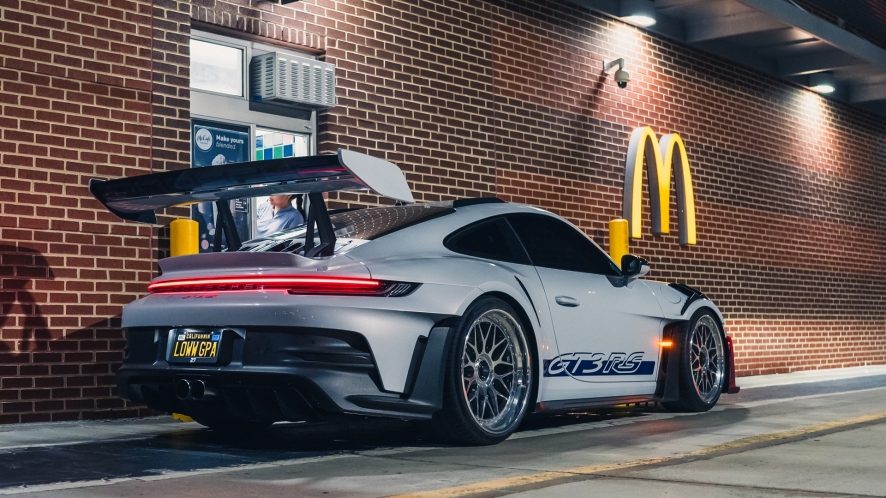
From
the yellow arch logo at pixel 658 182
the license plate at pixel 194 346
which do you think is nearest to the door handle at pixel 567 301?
the license plate at pixel 194 346

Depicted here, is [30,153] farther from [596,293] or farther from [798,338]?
[798,338]

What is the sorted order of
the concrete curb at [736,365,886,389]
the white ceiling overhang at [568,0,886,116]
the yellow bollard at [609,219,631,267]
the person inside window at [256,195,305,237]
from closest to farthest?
the person inside window at [256,195,305,237]
the yellow bollard at [609,219,631,267]
the concrete curb at [736,365,886,389]
the white ceiling overhang at [568,0,886,116]

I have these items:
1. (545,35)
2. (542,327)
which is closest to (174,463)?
(542,327)

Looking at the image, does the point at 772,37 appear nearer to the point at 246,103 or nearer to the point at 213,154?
the point at 246,103

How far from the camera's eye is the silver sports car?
5.18 meters

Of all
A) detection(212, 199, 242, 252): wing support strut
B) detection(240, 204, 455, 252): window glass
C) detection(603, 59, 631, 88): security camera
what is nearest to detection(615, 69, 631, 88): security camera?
detection(603, 59, 631, 88): security camera

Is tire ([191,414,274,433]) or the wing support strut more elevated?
the wing support strut

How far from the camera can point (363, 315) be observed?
17.2 feet

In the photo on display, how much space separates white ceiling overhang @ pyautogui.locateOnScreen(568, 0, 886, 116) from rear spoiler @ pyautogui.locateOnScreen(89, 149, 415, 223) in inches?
299

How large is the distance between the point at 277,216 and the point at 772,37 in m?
8.44

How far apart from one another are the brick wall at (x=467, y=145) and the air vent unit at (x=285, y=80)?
229 millimetres

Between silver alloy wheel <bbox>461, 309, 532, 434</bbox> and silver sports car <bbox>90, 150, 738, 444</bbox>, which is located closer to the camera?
silver sports car <bbox>90, 150, 738, 444</bbox>

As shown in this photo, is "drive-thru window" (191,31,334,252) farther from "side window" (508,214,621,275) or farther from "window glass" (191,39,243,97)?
"side window" (508,214,621,275)

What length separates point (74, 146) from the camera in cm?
768
